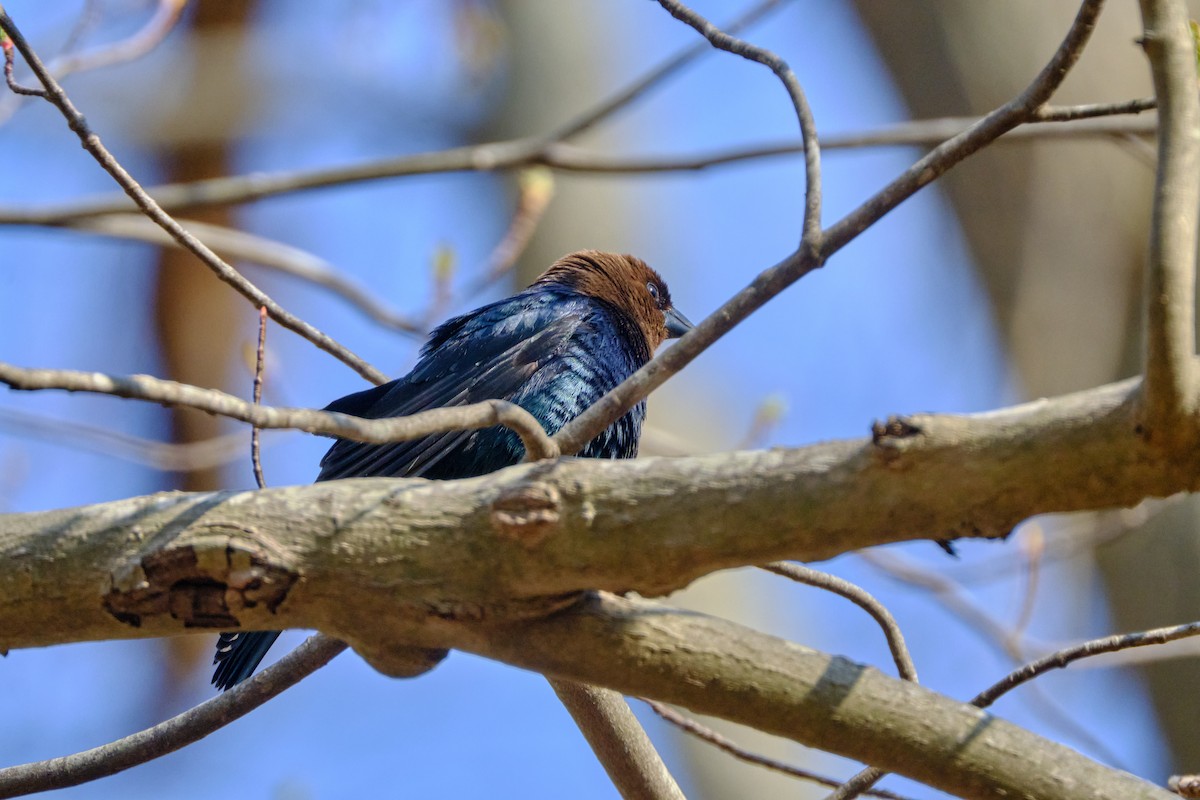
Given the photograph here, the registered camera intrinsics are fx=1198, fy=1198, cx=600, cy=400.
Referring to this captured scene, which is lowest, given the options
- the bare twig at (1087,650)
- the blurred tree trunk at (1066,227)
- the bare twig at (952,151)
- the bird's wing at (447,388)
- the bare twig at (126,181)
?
the bare twig at (1087,650)

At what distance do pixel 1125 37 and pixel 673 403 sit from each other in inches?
112

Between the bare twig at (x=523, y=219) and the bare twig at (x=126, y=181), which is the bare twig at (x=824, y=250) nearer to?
the bare twig at (x=126, y=181)

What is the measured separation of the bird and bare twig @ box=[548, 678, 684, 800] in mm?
708

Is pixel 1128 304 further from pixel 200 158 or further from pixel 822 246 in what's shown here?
pixel 200 158

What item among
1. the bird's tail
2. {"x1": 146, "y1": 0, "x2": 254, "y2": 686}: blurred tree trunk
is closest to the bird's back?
the bird's tail

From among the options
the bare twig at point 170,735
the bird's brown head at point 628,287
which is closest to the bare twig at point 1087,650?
the bare twig at point 170,735

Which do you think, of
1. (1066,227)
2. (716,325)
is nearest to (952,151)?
(716,325)

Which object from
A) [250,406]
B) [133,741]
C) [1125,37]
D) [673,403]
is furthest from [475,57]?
[250,406]

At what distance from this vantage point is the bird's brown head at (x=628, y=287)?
4.11 metres

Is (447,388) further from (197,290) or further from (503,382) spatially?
(197,290)

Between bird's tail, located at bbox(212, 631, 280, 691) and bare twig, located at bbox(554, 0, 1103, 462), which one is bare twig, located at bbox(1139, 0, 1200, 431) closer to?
bare twig, located at bbox(554, 0, 1103, 462)

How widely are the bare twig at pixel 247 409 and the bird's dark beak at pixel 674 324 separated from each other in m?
2.91

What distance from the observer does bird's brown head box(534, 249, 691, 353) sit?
4105 millimetres

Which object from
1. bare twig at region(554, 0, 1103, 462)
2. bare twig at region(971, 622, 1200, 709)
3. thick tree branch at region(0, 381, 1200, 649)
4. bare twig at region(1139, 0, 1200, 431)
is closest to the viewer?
bare twig at region(1139, 0, 1200, 431)
